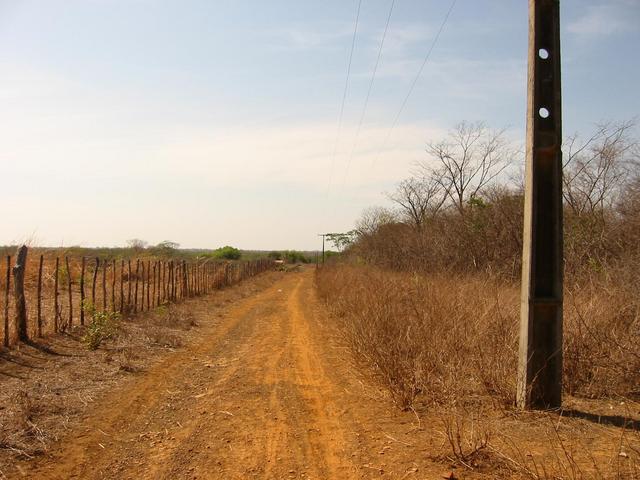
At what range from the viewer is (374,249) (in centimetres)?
2592

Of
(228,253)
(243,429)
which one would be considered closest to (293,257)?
(228,253)

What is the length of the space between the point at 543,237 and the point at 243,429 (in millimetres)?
3558

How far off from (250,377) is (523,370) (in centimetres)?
401

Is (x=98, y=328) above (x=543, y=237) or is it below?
below

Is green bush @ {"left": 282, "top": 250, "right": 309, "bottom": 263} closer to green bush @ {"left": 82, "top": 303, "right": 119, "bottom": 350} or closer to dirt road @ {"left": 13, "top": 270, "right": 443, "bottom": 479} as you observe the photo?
green bush @ {"left": 82, "top": 303, "right": 119, "bottom": 350}

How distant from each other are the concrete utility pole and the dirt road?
1.28 m

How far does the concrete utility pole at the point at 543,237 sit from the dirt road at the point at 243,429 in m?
1.28

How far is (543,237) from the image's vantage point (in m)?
4.78

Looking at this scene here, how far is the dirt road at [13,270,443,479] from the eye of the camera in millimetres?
4121

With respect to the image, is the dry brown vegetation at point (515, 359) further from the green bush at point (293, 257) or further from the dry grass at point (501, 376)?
the green bush at point (293, 257)

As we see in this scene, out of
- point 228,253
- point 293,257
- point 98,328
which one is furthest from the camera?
point 293,257

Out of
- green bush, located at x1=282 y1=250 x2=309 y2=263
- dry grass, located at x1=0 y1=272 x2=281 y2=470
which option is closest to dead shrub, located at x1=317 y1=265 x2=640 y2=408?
dry grass, located at x1=0 y1=272 x2=281 y2=470

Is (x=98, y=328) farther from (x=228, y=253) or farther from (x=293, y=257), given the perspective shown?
(x=293, y=257)

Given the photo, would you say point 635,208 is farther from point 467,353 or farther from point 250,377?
point 250,377
